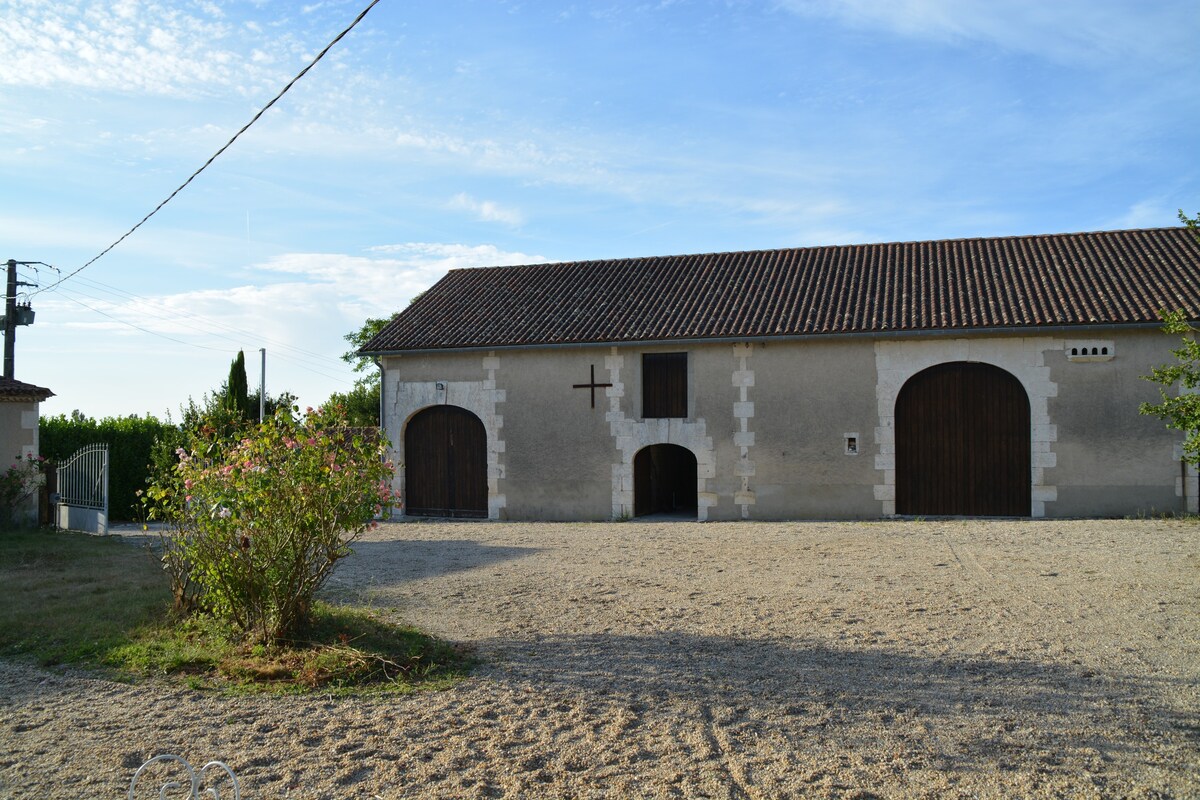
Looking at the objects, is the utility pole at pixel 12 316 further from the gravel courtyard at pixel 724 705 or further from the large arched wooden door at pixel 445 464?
the gravel courtyard at pixel 724 705

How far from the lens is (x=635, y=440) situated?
15.9 m

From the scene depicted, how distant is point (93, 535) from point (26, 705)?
10425 millimetres

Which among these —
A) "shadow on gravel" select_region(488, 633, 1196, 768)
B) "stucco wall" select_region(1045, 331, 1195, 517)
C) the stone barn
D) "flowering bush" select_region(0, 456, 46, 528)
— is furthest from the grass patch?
"stucco wall" select_region(1045, 331, 1195, 517)

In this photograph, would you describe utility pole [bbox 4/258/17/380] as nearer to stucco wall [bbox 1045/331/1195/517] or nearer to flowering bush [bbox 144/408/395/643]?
flowering bush [bbox 144/408/395/643]

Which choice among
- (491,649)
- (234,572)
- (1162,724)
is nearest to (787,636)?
(491,649)

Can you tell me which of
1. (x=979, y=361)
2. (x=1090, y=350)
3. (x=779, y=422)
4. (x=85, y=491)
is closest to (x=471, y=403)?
(x=779, y=422)

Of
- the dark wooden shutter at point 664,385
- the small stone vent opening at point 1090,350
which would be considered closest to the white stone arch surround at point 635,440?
the dark wooden shutter at point 664,385

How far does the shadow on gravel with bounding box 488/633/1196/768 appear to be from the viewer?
14.5 feet

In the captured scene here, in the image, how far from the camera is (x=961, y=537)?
11.7m

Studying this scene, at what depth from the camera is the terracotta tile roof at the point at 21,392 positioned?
14.1 meters

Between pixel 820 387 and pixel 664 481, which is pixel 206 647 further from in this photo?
pixel 664 481

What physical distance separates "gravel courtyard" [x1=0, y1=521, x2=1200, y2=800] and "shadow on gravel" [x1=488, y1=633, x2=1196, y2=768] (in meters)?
0.02

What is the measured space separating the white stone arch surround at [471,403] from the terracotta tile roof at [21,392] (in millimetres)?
5426

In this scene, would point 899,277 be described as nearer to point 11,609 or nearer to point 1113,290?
point 1113,290
